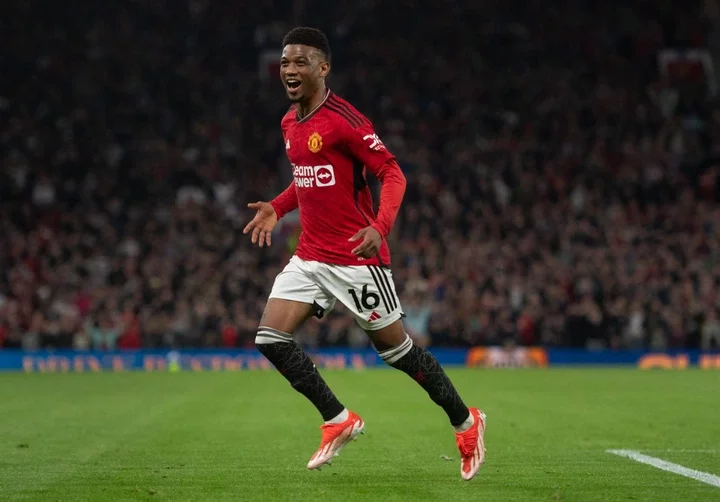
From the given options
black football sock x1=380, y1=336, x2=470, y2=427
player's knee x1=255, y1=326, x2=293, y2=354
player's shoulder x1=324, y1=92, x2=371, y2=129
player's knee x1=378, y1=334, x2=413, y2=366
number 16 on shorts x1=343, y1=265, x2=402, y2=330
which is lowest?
black football sock x1=380, y1=336, x2=470, y2=427

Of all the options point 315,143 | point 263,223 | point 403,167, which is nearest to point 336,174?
point 315,143

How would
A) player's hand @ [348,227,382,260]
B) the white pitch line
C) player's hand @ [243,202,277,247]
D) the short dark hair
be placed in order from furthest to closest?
player's hand @ [243,202,277,247] → the short dark hair → the white pitch line → player's hand @ [348,227,382,260]

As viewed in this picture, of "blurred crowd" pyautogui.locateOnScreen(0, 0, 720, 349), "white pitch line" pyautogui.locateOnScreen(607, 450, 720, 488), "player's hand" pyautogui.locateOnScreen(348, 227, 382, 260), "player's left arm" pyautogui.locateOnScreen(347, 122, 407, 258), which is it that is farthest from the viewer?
"blurred crowd" pyautogui.locateOnScreen(0, 0, 720, 349)

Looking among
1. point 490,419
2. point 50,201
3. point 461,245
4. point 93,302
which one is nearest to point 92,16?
point 50,201

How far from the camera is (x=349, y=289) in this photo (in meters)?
6.57

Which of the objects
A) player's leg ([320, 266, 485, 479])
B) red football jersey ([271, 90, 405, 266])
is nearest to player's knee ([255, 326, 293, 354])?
player's leg ([320, 266, 485, 479])

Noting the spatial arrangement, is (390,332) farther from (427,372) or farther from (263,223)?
(263,223)

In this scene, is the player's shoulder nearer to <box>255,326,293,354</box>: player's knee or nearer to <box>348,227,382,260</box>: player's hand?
<box>348,227,382,260</box>: player's hand

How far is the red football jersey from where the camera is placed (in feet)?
21.3

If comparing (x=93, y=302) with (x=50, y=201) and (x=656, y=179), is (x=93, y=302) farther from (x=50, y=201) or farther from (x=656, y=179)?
(x=656, y=179)

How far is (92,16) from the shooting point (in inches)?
1250

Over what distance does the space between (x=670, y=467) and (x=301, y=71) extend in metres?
3.48

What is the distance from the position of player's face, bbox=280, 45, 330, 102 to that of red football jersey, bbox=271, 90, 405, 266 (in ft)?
0.42

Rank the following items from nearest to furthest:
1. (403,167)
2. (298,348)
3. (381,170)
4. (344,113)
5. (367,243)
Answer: (367,243) < (381,170) < (344,113) < (298,348) < (403,167)
